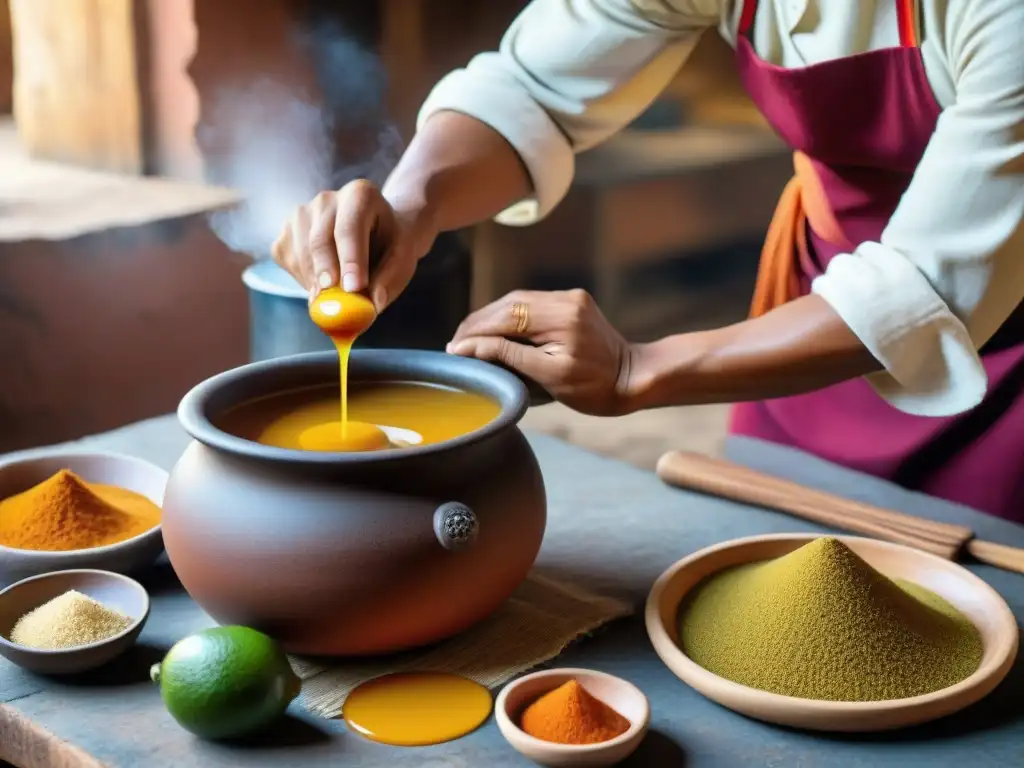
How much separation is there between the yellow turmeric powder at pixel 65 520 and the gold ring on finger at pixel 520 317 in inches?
18.5

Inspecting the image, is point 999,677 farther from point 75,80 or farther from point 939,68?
point 75,80

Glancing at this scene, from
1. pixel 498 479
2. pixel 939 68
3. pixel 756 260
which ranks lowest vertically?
pixel 756 260

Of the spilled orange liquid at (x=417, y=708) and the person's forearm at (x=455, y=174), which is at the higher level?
the person's forearm at (x=455, y=174)

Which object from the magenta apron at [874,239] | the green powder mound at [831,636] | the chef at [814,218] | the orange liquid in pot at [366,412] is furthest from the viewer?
the magenta apron at [874,239]

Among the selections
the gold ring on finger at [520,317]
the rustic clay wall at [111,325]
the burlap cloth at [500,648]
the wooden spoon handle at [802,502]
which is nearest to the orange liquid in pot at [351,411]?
the gold ring on finger at [520,317]

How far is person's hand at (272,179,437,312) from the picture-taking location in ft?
4.66

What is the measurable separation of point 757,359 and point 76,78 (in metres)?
2.27

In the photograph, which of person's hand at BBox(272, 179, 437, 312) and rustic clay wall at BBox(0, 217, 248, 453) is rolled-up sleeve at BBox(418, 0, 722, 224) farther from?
rustic clay wall at BBox(0, 217, 248, 453)

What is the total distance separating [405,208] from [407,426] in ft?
1.55

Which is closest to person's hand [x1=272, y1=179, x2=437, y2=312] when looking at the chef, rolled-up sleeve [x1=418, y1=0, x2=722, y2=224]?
the chef

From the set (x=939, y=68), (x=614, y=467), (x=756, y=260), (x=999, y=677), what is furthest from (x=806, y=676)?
(x=756, y=260)

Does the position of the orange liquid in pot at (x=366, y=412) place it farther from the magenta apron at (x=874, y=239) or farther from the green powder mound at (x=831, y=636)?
the magenta apron at (x=874, y=239)

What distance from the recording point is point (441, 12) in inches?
133

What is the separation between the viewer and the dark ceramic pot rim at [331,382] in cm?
105
